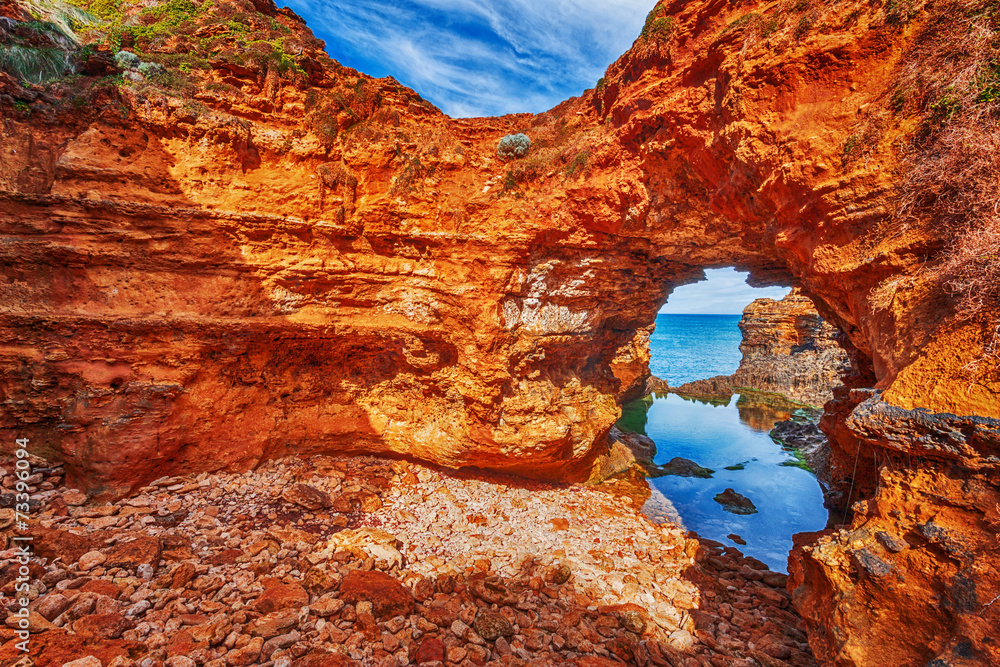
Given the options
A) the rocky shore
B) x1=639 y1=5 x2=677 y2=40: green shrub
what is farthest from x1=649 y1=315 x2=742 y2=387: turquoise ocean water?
x1=639 y1=5 x2=677 y2=40: green shrub

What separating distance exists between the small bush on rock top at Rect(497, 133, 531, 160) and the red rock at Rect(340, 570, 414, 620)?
8854mm

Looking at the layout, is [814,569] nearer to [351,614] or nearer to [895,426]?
[895,426]

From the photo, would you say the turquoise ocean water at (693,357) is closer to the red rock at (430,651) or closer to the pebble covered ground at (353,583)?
the pebble covered ground at (353,583)

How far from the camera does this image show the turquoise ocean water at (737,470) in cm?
859

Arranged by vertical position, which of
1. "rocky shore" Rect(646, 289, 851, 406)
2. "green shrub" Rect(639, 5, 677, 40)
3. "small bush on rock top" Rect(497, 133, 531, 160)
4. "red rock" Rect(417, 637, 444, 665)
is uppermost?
"green shrub" Rect(639, 5, 677, 40)

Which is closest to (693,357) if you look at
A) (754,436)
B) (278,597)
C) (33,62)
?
(754,436)

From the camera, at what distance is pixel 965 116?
355cm

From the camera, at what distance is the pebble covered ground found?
13.0 ft

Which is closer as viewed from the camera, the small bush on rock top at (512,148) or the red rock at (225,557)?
the red rock at (225,557)

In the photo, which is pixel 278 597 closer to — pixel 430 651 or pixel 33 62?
pixel 430 651

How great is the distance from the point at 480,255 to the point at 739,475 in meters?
11.1

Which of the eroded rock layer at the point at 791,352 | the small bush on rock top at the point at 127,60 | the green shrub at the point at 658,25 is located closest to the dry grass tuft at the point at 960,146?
the green shrub at the point at 658,25

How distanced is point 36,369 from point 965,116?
1266cm

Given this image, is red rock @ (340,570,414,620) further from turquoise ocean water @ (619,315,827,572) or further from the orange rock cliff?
turquoise ocean water @ (619,315,827,572)
